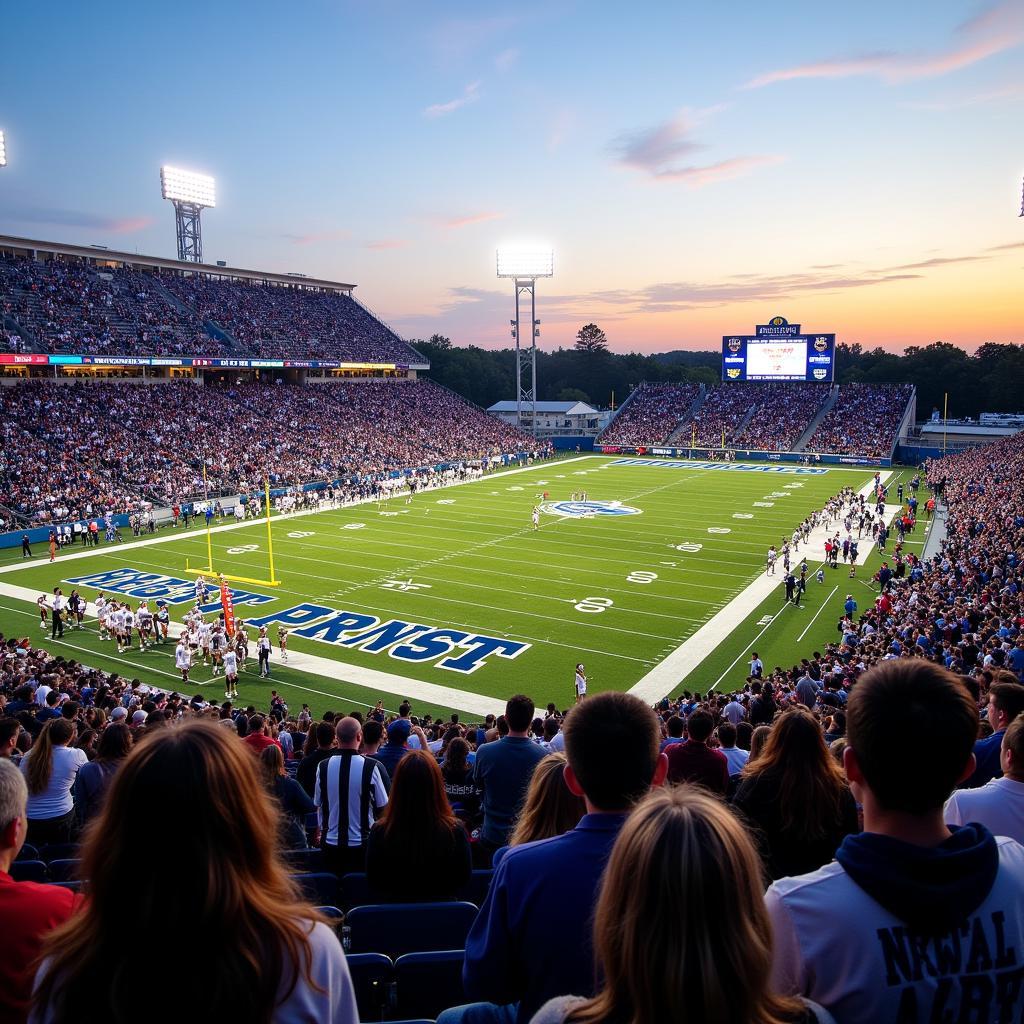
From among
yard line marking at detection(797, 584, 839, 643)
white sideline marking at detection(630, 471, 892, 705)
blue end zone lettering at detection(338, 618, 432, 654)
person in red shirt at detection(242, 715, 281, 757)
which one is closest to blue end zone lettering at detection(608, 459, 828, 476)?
white sideline marking at detection(630, 471, 892, 705)

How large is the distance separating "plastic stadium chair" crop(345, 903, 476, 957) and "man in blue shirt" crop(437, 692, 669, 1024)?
142 cm

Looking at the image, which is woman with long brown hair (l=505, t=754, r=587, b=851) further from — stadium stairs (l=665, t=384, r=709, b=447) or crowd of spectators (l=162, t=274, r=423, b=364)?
stadium stairs (l=665, t=384, r=709, b=447)

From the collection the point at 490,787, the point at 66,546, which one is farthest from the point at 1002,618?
the point at 66,546

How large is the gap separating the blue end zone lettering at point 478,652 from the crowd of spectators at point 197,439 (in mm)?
20636

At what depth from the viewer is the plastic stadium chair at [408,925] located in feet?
12.7

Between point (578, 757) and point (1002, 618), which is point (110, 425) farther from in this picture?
point (578, 757)

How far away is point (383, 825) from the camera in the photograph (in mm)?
4359

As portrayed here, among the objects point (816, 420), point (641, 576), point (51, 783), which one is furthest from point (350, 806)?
point (816, 420)

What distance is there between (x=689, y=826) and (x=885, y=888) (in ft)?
2.14

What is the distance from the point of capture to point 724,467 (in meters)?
58.3

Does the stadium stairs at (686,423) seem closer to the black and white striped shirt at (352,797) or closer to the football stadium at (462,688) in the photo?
the football stadium at (462,688)

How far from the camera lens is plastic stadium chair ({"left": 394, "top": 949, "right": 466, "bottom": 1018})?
11.4 ft

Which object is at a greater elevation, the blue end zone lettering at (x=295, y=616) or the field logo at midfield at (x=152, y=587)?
the field logo at midfield at (x=152, y=587)

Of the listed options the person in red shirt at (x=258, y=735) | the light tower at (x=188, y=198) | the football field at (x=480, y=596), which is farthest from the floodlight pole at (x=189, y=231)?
the person in red shirt at (x=258, y=735)
